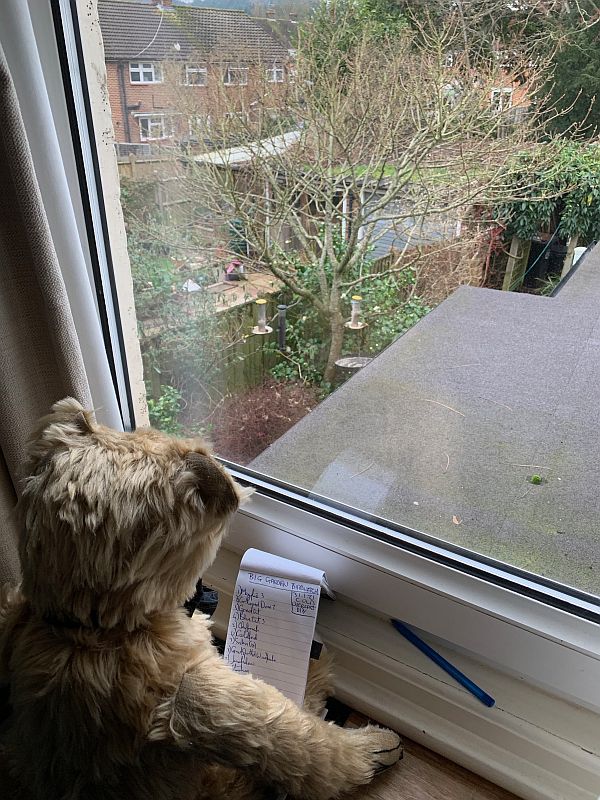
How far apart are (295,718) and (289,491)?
418 mm

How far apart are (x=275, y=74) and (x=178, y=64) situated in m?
0.17

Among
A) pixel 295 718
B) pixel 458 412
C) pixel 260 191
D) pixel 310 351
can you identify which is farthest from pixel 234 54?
pixel 295 718

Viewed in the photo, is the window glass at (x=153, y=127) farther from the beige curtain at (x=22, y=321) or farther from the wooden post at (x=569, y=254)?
the wooden post at (x=569, y=254)

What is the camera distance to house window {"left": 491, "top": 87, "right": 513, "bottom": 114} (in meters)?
0.65

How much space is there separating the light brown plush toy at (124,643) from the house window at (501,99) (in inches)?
19.4

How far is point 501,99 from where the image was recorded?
0.66 meters

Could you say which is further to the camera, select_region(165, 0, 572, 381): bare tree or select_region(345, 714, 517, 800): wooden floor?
select_region(345, 714, 517, 800): wooden floor

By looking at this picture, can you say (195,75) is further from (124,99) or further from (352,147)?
(352,147)

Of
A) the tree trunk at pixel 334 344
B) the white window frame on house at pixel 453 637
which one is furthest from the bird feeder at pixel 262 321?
the white window frame on house at pixel 453 637

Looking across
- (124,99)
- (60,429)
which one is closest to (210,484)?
(60,429)

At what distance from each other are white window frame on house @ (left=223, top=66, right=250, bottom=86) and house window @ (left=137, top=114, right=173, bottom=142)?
0.13 metres

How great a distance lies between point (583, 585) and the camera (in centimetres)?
80

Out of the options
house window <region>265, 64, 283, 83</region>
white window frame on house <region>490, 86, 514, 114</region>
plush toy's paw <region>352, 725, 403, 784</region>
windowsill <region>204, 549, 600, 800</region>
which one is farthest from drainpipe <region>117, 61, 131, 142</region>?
plush toy's paw <region>352, 725, 403, 784</region>

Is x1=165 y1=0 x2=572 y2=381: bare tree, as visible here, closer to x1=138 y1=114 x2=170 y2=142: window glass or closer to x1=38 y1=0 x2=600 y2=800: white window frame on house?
x1=138 y1=114 x2=170 y2=142: window glass
